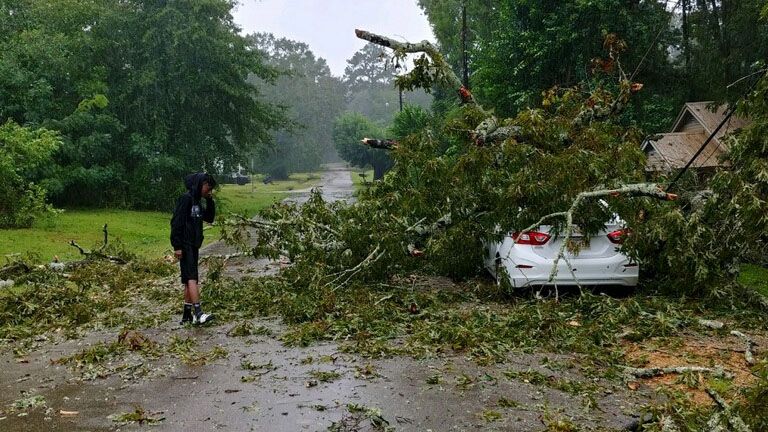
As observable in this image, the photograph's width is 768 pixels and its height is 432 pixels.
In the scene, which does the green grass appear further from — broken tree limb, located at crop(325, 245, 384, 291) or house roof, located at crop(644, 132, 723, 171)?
house roof, located at crop(644, 132, 723, 171)

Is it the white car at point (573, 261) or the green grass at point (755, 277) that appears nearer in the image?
the white car at point (573, 261)

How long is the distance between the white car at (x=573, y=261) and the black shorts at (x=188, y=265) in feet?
12.6

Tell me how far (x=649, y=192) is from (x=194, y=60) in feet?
80.9

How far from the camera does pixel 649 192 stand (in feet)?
26.6

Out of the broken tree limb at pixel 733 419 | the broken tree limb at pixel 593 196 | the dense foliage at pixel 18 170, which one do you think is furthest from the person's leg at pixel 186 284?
the dense foliage at pixel 18 170

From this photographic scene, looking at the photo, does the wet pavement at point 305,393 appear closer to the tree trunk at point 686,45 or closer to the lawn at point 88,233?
the lawn at point 88,233

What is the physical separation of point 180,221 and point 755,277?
391 inches

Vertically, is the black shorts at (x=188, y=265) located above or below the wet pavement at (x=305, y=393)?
above

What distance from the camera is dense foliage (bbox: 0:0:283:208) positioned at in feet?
79.9

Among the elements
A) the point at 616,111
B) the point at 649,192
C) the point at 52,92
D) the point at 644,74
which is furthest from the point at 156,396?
the point at 52,92

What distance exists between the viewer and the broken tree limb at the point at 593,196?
7613mm

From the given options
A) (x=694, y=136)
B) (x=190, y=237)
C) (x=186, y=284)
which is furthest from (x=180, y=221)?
(x=694, y=136)

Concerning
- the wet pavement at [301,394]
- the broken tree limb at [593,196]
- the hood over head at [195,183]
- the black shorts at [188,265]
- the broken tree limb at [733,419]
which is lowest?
the wet pavement at [301,394]

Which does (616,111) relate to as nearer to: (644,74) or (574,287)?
(574,287)
